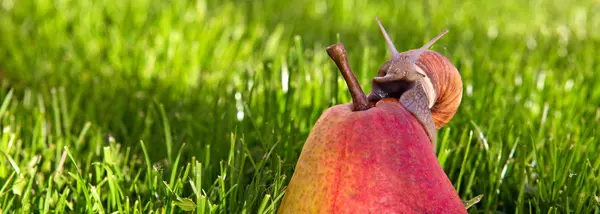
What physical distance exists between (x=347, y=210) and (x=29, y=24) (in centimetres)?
316

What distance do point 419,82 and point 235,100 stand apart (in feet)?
4.50

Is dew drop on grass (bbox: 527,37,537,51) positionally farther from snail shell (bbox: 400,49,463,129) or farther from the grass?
snail shell (bbox: 400,49,463,129)

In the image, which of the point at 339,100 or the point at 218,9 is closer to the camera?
the point at 339,100

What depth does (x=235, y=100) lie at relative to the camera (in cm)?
277

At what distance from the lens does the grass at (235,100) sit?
2.03 meters

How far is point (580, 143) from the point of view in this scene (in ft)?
7.65

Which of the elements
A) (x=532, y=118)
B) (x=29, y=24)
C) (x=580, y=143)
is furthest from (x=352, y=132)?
(x=29, y=24)

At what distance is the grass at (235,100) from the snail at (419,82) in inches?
15.0

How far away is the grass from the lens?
2.03m

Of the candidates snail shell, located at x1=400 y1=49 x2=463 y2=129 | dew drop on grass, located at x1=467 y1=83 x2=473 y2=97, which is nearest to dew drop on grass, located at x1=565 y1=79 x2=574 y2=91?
dew drop on grass, located at x1=467 y1=83 x2=473 y2=97

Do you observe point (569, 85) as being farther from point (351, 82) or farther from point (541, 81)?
point (351, 82)

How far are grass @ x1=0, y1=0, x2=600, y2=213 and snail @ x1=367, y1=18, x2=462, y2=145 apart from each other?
0.38 metres

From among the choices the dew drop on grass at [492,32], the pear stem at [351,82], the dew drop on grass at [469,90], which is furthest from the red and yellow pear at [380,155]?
the dew drop on grass at [492,32]

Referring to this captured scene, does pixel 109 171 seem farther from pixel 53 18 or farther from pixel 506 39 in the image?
pixel 506 39
